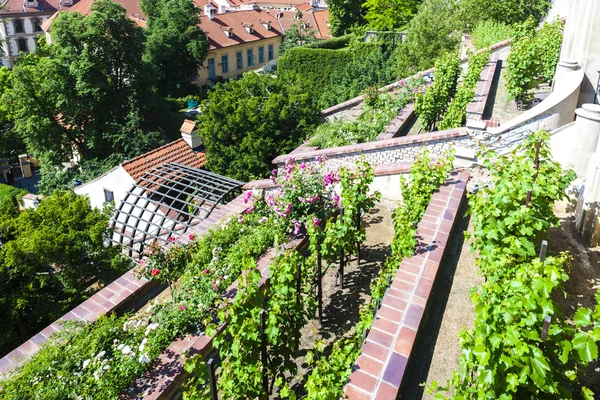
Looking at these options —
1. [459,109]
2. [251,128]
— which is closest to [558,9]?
[459,109]

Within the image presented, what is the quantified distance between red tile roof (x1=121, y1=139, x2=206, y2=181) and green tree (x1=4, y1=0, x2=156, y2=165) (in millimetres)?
10179

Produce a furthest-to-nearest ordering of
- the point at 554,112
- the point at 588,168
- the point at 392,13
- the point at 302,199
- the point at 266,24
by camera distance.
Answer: the point at 266,24
the point at 392,13
the point at 554,112
the point at 302,199
the point at 588,168

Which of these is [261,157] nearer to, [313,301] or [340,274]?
[340,274]

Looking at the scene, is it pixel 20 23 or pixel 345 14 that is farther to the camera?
pixel 20 23

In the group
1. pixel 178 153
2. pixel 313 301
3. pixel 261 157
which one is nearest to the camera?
pixel 313 301

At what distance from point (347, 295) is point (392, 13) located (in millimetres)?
32424

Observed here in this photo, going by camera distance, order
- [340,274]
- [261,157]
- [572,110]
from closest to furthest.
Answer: [340,274], [572,110], [261,157]

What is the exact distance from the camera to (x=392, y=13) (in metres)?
34.0

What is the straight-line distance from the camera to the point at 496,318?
3.60 metres

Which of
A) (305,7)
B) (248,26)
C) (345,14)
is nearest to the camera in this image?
(345,14)

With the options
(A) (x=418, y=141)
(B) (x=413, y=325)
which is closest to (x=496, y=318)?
(B) (x=413, y=325)

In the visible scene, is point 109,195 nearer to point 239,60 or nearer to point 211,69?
point 211,69

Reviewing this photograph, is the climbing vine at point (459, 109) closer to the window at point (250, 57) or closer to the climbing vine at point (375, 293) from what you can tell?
the climbing vine at point (375, 293)

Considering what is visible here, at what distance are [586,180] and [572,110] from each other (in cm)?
280
